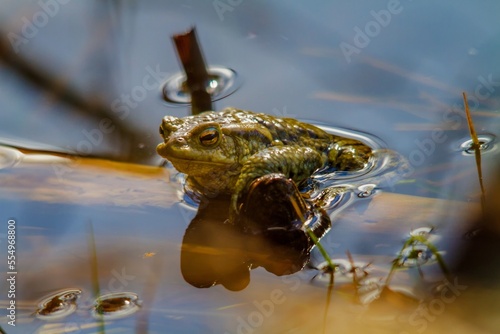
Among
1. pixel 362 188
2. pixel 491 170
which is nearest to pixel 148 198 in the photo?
pixel 362 188

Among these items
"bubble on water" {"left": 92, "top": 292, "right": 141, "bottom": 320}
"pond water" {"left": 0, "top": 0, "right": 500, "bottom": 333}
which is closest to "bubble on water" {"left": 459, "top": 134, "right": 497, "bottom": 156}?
"pond water" {"left": 0, "top": 0, "right": 500, "bottom": 333}

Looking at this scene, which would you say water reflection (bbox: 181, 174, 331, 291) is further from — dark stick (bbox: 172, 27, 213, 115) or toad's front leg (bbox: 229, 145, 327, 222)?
dark stick (bbox: 172, 27, 213, 115)

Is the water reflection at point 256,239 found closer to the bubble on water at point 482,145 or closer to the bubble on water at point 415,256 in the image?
the bubble on water at point 415,256

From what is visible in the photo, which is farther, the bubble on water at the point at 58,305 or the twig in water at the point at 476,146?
the twig in water at the point at 476,146

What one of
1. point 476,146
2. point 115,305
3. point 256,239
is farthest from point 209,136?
point 476,146

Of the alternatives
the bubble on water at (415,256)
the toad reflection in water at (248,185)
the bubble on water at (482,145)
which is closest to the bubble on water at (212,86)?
the toad reflection in water at (248,185)

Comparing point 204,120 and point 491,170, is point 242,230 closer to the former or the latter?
point 204,120

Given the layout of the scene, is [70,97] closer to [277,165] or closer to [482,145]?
[277,165]
